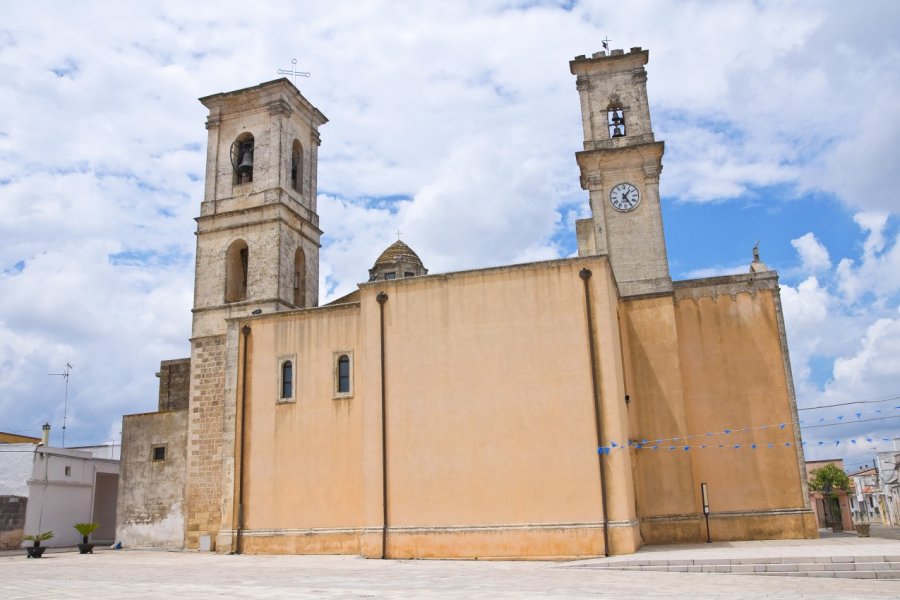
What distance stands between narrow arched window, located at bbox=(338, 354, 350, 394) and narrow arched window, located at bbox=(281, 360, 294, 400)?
153cm

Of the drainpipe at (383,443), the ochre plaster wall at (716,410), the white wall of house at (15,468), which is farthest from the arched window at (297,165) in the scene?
the white wall of house at (15,468)

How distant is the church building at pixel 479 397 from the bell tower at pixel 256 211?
3.5 inches

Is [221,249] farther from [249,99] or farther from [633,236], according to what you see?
[633,236]

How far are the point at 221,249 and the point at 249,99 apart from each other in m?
5.54

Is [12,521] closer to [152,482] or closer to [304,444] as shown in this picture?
[152,482]

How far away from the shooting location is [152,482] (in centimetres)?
2494

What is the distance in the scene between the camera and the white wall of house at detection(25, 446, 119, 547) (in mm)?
30016

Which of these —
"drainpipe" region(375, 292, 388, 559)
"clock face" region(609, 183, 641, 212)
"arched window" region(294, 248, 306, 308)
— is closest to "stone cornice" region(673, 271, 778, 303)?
"clock face" region(609, 183, 641, 212)

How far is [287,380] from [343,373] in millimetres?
1839

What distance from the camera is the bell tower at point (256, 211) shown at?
2566cm

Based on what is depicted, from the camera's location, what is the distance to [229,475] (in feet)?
71.6

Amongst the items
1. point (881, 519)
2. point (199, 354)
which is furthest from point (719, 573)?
point (881, 519)

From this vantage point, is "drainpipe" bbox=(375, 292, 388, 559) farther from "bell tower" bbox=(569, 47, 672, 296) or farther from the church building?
"bell tower" bbox=(569, 47, 672, 296)

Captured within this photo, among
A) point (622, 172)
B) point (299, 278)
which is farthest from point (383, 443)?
point (622, 172)
